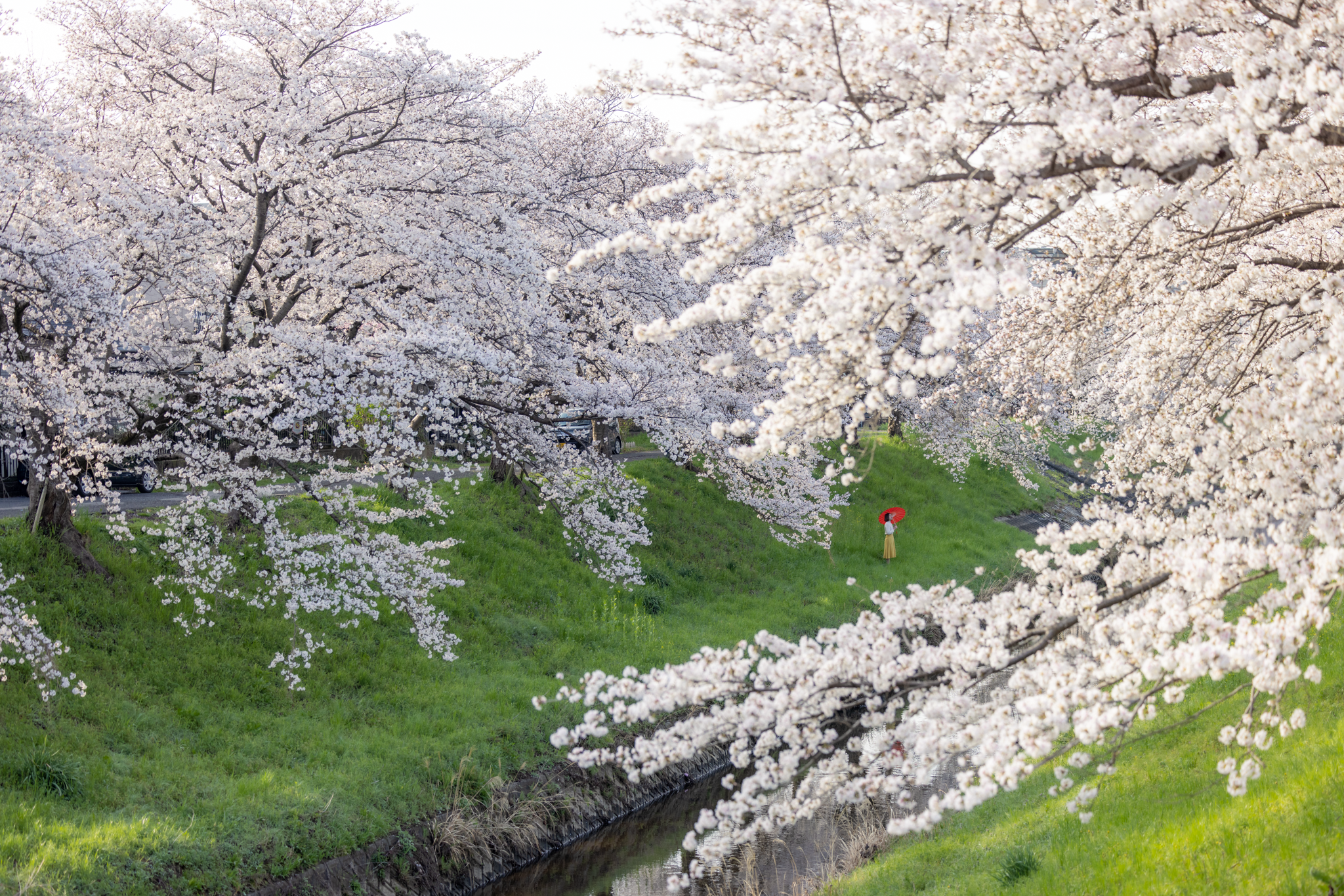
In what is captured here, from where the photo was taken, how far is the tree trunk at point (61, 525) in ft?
44.9

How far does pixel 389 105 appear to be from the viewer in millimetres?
13930

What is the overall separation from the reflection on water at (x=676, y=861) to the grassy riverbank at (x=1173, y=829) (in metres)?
0.88

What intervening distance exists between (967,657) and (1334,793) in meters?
4.23

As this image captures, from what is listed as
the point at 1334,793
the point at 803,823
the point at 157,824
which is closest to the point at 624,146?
the point at 803,823

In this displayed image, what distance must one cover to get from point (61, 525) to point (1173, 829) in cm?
1431

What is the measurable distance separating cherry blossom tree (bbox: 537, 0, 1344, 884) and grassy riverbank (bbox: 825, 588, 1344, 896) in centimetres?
196

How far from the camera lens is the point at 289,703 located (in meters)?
13.1

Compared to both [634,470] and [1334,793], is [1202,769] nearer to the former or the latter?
[1334,793]

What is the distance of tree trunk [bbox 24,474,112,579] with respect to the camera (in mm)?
13688

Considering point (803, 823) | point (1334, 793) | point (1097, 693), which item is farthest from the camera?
point (803, 823)

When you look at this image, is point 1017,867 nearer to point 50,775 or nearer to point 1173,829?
point 1173,829

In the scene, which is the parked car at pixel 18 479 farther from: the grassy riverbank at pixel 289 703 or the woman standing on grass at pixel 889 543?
the woman standing on grass at pixel 889 543

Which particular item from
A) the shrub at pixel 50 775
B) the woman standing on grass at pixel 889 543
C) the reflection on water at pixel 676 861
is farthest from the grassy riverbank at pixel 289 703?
the woman standing on grass at pixel 889 543

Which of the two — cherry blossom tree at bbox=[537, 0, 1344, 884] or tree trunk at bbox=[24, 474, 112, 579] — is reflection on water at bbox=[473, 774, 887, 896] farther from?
tree trunk at bbox=[24, 474, 112, 579]
